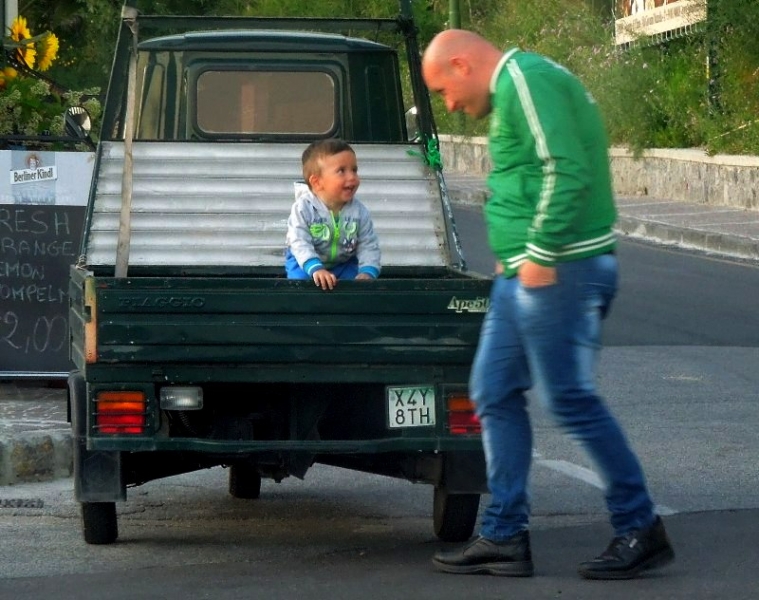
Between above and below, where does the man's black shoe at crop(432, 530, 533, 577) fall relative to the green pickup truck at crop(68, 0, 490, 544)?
below

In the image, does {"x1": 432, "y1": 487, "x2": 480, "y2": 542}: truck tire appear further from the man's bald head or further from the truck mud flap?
the man's bald head

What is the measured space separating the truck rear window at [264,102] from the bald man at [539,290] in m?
2.84

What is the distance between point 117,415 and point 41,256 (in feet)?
10.9

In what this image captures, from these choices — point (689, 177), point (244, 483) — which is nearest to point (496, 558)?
point (244, 483)

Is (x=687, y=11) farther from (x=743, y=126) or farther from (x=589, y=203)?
(x=589, y=203)

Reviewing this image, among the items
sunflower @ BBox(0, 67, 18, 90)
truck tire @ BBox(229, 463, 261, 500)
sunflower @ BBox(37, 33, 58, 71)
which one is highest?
sunflower @ BBox(37, 33, 58, 71)

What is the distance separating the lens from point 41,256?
8.45 meters

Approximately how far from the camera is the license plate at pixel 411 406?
5.38 metres

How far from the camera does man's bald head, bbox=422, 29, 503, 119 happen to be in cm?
505

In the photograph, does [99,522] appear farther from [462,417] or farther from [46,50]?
[46,50]

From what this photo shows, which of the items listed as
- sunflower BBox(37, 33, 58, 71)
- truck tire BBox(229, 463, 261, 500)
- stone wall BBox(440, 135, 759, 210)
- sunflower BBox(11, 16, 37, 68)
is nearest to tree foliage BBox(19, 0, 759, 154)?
stone wall BBox(440, 135, 759, 210)

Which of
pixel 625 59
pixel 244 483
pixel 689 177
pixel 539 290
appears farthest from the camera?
pixel 625 59

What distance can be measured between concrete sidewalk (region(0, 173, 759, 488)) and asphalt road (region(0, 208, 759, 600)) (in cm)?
16

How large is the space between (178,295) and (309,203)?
1.09 m
